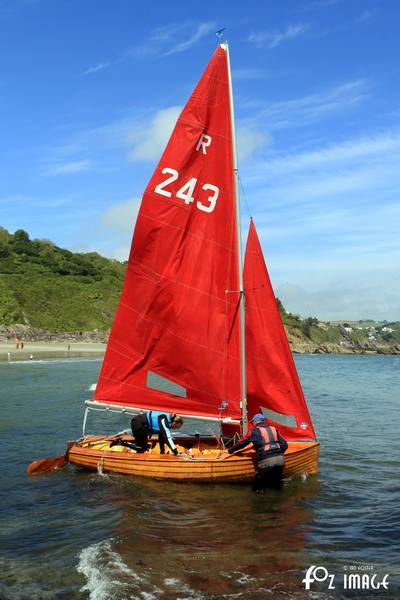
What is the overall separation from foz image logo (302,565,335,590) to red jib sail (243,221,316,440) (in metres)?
5.72

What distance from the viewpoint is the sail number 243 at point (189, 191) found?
14.6 m

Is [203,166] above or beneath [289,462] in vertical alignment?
above

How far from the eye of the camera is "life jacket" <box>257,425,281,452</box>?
43.4ft

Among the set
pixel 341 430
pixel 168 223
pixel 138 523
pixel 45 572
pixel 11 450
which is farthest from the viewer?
pixel 341 430

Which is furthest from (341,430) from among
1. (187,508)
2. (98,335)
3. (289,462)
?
(98,335)

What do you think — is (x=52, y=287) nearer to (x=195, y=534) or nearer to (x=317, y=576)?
(x=195, y=534)

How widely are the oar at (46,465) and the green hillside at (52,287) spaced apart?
7770 cm

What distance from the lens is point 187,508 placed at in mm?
12508

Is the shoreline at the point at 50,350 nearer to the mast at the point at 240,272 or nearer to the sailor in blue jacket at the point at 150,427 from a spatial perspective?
the sailor in blue jacket at the point at 150,427

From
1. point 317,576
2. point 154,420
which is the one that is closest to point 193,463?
point 154,420

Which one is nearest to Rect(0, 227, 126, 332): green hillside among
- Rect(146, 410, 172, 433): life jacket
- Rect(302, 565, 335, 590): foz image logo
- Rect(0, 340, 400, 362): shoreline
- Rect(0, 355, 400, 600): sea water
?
Rect(0, 340, 400, 362): shoreline

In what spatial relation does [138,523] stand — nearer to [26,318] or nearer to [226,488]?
[226,488]

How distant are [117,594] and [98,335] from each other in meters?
88.6

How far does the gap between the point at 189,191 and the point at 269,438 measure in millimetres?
6431
